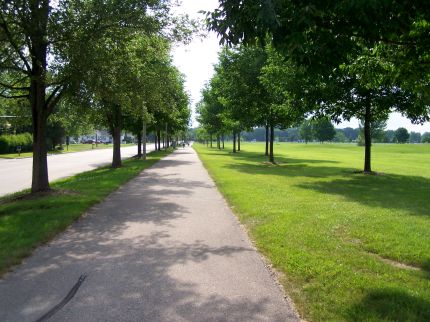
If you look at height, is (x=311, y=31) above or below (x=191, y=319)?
above

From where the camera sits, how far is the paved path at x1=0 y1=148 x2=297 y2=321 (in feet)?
13.6

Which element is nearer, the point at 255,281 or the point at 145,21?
the point at 255,281

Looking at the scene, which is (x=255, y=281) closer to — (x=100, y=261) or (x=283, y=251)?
(x=283, y=251)

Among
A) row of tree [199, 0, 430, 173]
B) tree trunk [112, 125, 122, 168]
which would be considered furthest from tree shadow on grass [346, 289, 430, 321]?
tree trunk [112, 125, 122, 168]

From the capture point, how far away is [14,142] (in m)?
49.3

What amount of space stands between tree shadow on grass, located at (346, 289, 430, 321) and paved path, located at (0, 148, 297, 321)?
2.14 feet

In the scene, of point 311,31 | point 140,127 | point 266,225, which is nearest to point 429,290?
point 311,31

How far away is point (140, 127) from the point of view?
34094 millimetres

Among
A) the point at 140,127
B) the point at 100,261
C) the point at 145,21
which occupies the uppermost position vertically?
the point at 145,21

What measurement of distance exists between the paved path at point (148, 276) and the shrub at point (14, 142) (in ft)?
143

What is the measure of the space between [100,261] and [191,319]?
7.56ft

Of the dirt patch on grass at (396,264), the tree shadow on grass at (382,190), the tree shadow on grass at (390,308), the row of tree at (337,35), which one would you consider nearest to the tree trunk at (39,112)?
the row of tree at (337,35)

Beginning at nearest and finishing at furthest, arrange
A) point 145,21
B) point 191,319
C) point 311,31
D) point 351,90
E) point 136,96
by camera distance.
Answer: point 191,319
point 311,31
point 145,21
point 136,96
point 351,90

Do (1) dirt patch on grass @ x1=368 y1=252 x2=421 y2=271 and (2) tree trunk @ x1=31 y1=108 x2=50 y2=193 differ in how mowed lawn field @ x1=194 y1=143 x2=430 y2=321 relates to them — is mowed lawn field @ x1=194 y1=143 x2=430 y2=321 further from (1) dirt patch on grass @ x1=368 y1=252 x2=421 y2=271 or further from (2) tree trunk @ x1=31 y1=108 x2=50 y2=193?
(2) tree trunk @ x1=31 y1=108 x2=50 y2=193
